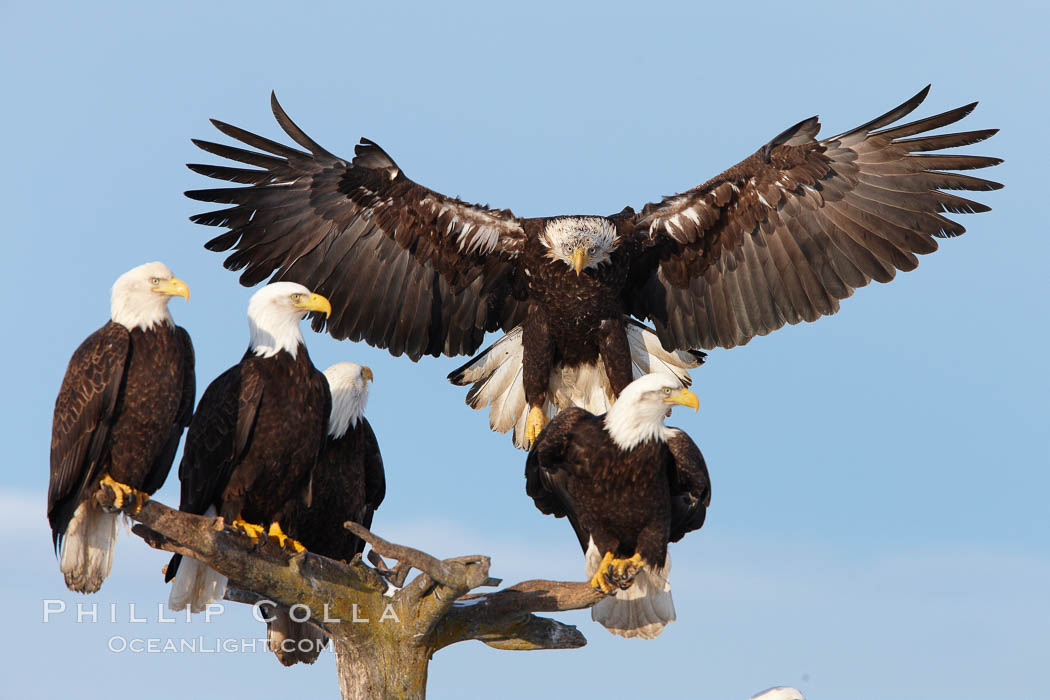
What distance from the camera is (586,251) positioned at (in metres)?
8.27

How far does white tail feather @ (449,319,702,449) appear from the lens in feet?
29.4

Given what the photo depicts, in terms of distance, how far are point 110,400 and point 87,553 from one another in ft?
2.65

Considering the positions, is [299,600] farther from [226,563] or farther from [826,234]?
[826,234]

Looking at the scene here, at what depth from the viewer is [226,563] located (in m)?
5.99

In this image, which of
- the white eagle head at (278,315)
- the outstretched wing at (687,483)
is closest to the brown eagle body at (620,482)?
the outstretched wing at (687,483)

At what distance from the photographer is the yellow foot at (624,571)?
6.86 metres

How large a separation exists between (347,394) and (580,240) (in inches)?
76.3

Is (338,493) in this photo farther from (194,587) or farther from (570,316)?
(570,316)

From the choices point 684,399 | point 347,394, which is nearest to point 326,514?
point 347,394

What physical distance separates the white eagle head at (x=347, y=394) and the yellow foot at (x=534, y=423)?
1.64 meters

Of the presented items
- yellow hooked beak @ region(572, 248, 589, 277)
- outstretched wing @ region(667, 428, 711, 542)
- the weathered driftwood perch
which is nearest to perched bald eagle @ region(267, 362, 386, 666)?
the weathered driftwood perch

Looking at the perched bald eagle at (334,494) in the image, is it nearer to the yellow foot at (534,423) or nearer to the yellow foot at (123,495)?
the yellow foot at (123,495)

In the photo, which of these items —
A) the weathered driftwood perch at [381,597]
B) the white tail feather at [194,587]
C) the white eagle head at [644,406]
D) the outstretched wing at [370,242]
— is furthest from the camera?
the outstretched wing at [370,242]

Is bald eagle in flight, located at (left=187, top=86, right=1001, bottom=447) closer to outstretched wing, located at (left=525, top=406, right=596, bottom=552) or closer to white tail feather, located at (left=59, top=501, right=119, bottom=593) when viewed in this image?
outstretched wing, located at (left=525, top=406, right=596, bottom=552)
